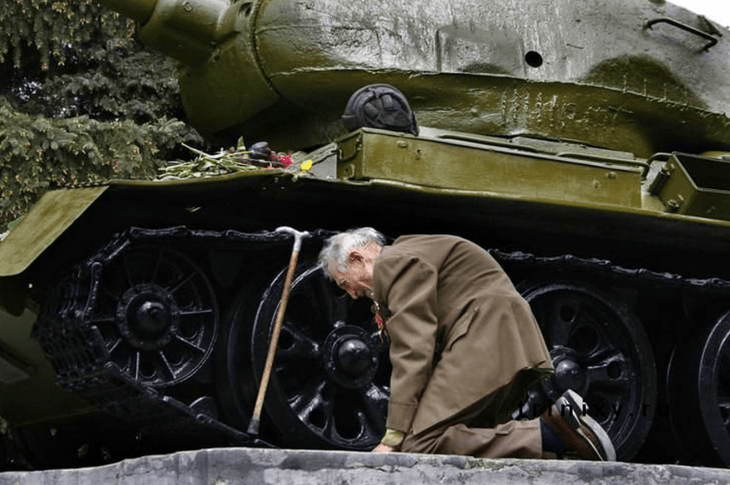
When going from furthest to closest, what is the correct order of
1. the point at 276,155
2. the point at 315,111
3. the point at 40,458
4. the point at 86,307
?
the point at 40,458 < the point at 315,111 < the point at 276,155 < the point at 86,307

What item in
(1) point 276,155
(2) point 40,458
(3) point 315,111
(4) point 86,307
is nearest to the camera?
(4) point 86,307

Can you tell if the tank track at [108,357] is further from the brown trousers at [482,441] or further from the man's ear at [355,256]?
the brown trousers at [482,441]

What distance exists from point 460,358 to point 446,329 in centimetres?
15

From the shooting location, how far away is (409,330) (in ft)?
18.1

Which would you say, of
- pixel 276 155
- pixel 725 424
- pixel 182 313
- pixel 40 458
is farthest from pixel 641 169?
pixel 40 458

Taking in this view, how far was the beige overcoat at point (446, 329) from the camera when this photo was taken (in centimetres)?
550

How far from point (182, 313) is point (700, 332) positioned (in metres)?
3.10

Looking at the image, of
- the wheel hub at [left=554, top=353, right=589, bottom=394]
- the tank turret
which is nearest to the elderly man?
the wheel hub at [left=554, top=353, right=589, bottom=394]

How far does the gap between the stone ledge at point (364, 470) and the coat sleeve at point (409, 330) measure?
1.82ft

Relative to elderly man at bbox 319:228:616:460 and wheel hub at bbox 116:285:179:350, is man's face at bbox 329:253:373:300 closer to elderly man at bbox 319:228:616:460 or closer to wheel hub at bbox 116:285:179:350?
elderly man at bbox 319:228:616:460

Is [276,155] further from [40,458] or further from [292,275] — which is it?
[40,458]

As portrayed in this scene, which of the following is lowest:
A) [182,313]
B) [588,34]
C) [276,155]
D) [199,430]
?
[199,430]

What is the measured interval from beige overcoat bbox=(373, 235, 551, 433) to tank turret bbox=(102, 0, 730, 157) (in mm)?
2833

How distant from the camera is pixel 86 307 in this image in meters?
7.01
